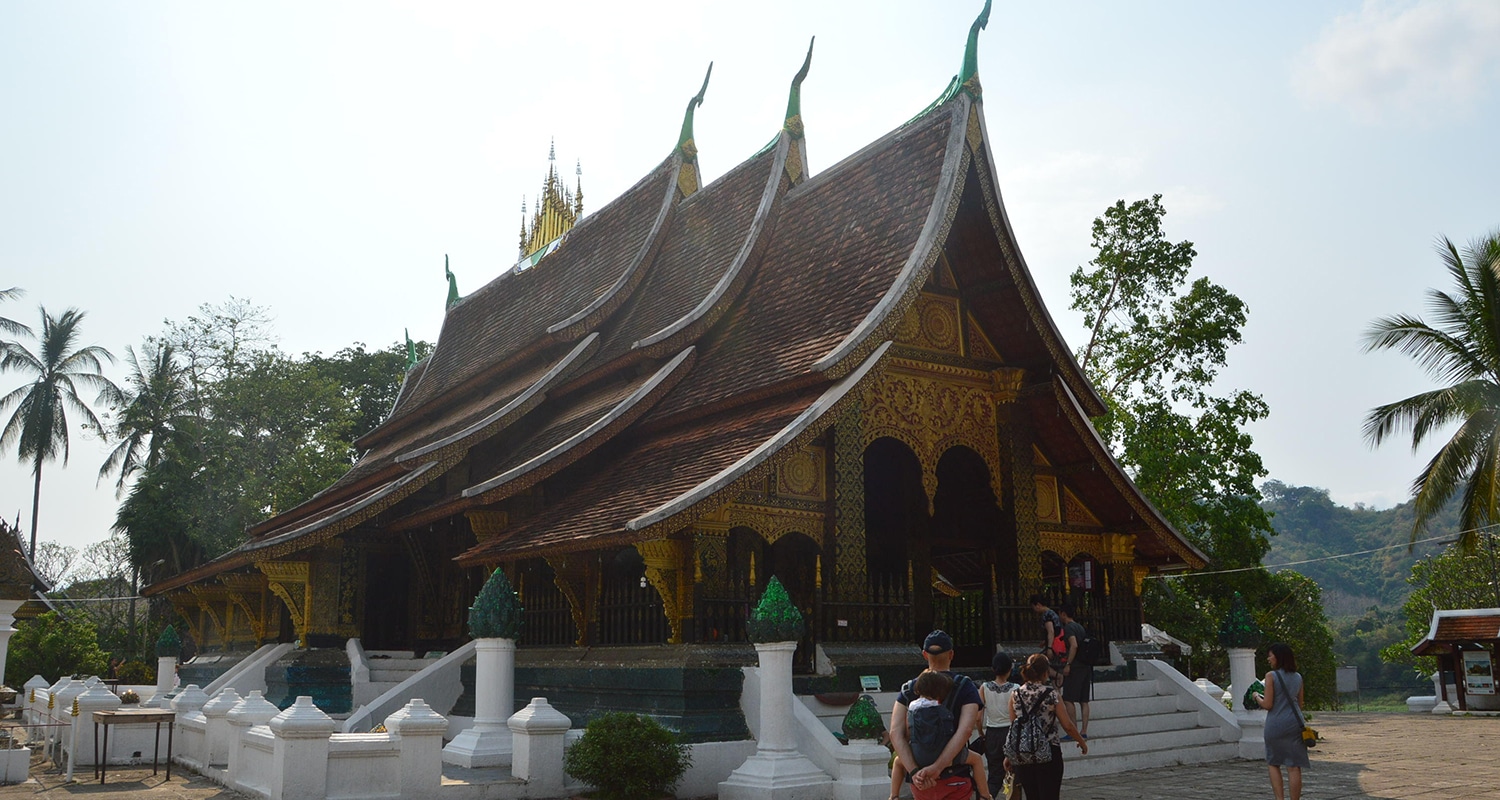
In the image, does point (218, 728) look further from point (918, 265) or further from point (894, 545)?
point (918, 265)

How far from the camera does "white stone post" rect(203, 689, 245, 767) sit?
32.7 feet

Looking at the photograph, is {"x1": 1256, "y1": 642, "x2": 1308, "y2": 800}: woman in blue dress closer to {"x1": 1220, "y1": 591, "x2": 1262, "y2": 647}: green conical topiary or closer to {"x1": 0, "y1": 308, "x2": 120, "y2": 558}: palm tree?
{"x1": 1220, "y1": 591, "x2": 1262, "y2": 647}: green conical topiary

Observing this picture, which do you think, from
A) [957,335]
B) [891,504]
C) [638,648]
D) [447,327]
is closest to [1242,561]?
[891,504]

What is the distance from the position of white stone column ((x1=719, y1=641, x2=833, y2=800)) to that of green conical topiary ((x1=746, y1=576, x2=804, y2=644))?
0.06m

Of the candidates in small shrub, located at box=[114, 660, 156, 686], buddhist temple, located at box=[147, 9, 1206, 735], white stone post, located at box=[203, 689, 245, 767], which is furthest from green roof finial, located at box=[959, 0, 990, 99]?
small shrub, located at box=[114, 660, 156, 686]

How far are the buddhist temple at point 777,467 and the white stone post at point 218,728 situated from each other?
2.23m

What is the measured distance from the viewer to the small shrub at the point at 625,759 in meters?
7.87

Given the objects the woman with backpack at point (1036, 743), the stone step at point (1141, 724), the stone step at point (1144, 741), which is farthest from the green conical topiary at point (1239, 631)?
the woman with backpack at point (1036, 743)

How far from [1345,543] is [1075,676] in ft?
314

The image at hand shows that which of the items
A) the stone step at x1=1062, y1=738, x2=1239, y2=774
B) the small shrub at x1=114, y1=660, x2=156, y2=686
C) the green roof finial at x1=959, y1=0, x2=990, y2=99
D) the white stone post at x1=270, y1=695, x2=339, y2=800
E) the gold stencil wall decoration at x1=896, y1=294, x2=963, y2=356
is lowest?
the small shrub at x1=114, y1=660, x2=156, y2=686

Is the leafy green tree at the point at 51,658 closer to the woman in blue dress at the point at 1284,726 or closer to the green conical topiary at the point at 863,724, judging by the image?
the green conical topiary at the point at 863,724

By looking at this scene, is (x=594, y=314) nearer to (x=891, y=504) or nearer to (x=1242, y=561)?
(x=891, y=504)

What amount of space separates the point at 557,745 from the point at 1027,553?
5.21 meters

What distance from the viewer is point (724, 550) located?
9445mm
